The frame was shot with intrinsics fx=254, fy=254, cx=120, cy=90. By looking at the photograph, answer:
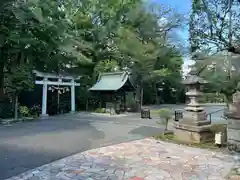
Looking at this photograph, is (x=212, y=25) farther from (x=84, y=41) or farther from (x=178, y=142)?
(x=84, y=41)

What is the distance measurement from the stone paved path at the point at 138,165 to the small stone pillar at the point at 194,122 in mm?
941

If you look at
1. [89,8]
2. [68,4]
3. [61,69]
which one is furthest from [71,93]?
[89,8]

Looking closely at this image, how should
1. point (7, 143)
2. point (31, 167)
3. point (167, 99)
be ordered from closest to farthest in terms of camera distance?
1. point (31, 167)
2. point (7, 143)
3. point (167, 99)

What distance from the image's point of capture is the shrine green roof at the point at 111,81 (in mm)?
18438

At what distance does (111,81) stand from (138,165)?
1369 centimetres

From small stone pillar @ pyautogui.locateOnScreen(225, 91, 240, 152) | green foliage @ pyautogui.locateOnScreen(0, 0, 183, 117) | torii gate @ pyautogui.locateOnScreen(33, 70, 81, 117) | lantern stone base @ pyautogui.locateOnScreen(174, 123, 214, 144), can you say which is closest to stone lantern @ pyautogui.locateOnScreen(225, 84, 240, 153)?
small stone pillar @ pyautogui.locateOnScreen(225, 91, 240, 152)

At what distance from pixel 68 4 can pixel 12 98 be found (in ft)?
27.2

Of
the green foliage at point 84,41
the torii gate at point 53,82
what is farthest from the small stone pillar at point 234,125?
the torii gate at point 53,82

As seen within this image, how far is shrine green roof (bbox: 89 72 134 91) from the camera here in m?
18.4

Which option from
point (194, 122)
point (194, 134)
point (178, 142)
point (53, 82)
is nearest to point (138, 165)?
point (178, 142)

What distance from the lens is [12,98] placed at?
14555mm

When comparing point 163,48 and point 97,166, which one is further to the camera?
point 163,48

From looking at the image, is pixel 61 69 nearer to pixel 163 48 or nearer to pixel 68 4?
pixel 68 4

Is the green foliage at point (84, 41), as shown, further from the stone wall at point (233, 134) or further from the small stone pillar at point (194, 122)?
the stone wall at point (233, 134)
